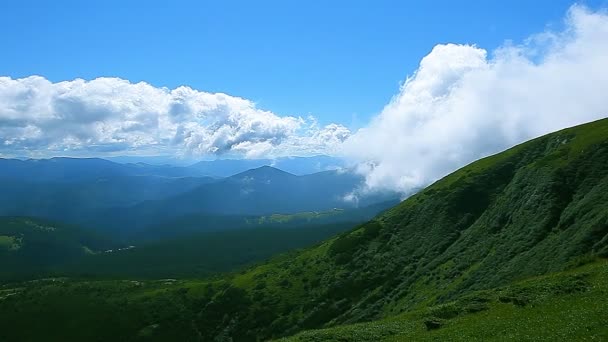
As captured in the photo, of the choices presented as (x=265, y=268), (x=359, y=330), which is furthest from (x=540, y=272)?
(x=265, y=268)

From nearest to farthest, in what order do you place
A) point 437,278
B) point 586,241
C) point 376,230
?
point 586,241, point 437,278, point 376,230

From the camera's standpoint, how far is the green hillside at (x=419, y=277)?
176 ft

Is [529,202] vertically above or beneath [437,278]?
above

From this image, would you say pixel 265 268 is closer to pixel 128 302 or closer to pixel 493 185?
pixel 128 302

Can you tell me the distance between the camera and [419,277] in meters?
114

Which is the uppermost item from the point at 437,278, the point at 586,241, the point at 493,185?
the point at 493,185

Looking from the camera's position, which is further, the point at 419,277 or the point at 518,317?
the point at 419,277

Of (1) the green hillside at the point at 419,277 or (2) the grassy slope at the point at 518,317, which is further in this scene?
(1) the green hillside at the point at 419,277

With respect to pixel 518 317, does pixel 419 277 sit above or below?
below

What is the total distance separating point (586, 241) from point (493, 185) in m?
68.0

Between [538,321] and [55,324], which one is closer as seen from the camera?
[538,321]

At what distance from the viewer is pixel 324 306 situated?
12538 cm

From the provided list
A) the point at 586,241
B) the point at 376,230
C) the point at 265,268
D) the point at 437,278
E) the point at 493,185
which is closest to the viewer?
the point at 586,241

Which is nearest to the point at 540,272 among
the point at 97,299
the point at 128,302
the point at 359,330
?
the point at 359,330
